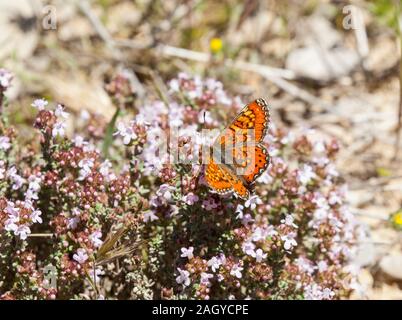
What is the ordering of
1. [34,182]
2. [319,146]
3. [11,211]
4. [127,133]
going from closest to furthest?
[11,211] < [34,182] < [127,133] < [319,146]

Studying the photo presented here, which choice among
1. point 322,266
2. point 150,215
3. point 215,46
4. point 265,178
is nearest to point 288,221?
point 265,178

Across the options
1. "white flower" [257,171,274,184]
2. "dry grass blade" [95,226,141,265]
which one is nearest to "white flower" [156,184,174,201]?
"dry grass blade" [95,226,141,265]

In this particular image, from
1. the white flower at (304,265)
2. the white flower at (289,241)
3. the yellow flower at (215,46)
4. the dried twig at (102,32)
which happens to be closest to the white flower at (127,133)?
the white flower at (289,241)

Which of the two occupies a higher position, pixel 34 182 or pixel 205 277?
pixel 34 182

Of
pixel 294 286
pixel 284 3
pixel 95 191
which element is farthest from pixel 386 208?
pixel 95 191

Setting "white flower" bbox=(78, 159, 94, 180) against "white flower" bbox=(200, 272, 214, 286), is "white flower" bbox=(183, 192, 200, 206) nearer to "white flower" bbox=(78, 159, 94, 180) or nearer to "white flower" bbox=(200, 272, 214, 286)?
"white flower" bbox=(200, 272, 214, 286)

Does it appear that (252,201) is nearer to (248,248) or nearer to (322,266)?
(248,248)

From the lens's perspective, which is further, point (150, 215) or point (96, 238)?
point (150, 215)
